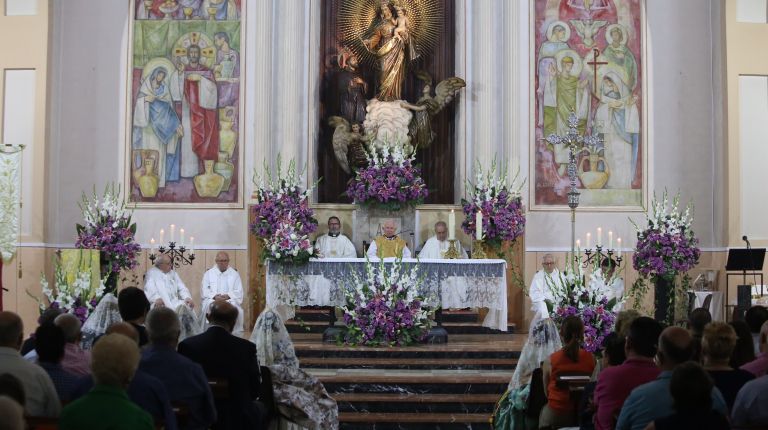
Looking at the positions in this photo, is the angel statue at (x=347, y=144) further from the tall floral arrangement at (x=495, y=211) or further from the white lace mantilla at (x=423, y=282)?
the white lace mantilla at (x=423, y=282)

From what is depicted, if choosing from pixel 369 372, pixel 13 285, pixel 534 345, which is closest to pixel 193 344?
pixel 534 345

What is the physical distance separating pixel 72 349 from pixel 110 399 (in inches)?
83.6

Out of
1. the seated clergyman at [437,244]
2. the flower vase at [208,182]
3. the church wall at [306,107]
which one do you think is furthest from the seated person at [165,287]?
the seated clergyman at [437,244]

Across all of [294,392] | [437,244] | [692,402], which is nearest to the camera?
[692,402]

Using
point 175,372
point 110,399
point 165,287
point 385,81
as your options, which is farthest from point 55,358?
point 385,81

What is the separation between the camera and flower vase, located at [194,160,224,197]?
52.4 feet

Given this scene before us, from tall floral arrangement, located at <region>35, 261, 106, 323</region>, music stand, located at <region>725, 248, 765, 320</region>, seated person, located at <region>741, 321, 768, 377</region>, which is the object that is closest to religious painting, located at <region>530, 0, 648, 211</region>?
music stand, located at <region>725, 248, 765, 320</region>

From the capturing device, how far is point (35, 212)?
15.3 metres

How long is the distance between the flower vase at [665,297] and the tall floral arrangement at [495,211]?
6.71 feet

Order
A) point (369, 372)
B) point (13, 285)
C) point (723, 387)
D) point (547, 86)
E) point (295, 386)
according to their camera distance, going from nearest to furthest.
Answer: point (723, 387), point (295, 386), point (369, 372), point (13, 285), point (547, 86)

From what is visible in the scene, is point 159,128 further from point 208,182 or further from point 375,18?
point 375,18

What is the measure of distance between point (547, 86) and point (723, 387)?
1108 cm

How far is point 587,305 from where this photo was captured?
985cm

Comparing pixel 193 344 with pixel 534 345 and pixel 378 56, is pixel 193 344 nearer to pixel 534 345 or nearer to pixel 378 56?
pixel 534 345
